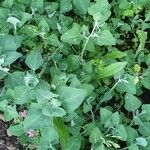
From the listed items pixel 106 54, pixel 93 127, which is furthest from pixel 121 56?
pixel 93 127

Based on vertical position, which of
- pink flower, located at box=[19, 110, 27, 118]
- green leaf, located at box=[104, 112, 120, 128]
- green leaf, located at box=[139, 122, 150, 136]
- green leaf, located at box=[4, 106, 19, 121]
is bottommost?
pink flower, located at box=[19, 110, 27, 118]

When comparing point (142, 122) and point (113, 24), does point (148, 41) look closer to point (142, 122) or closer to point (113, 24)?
point (113, 24)

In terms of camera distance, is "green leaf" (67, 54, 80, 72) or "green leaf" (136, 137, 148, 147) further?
"green leaf" (67, 54, 80, 72)

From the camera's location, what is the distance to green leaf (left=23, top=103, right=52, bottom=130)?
1.80 metres

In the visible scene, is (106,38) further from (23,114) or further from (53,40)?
(23,114)

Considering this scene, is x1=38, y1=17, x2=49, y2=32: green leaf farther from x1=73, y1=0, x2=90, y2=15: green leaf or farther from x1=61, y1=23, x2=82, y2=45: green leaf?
x1=73, y1=0, x2=90, y2=15: green leaf

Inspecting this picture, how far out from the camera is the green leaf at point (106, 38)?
213cm

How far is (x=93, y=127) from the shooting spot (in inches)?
82.7

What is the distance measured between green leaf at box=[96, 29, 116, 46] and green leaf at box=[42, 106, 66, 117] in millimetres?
508

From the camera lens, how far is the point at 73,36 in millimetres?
2197

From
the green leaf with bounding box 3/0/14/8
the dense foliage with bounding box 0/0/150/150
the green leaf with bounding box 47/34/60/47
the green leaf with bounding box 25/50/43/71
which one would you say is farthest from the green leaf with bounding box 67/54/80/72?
the green leaf with bounding box 3/0/14/8

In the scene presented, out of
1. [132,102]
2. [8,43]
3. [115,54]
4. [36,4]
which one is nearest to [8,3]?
[36,4]

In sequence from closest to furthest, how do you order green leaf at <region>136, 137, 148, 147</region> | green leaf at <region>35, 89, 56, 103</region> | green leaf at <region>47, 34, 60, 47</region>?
green leaf at <region>35, 89, 56, 103</region> < green leaf at <region>136, 137, 148, 147</region> < green leaf at <region>47, 34, 60, 47</region>

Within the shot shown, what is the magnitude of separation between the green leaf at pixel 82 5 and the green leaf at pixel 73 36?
0.20 meters
